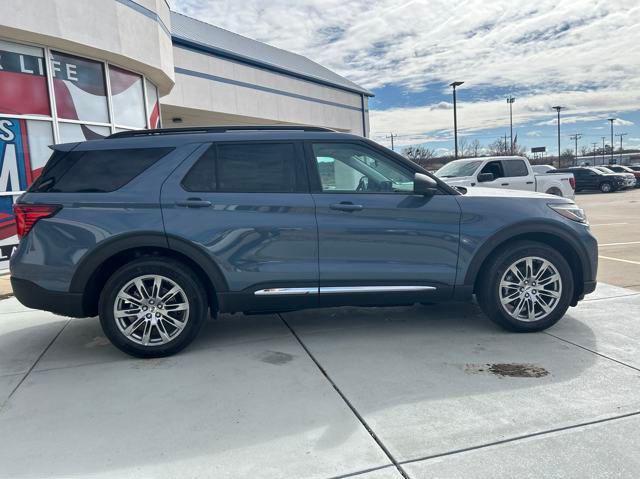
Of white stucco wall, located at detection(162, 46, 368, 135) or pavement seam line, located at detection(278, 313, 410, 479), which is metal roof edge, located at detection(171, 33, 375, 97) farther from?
pavement seam line, located at detection(278, 313, 410, 479)

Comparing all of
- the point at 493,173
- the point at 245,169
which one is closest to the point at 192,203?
the point at 245,169

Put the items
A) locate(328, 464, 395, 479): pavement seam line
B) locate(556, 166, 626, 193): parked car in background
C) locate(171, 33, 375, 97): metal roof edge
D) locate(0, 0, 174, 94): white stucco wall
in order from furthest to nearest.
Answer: locate(556, 166, 626, 193): parked car in background
locate(171, 33, 375, 97): metal roof edge
locate(0, 0, 174, 94): white stucco wall
locate(328, 464, 395, 479): pavement seam line

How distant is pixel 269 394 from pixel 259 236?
4.26ft

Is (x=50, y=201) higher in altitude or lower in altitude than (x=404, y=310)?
higher

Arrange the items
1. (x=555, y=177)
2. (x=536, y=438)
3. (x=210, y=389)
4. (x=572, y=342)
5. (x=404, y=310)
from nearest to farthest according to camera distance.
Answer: (x=536, y=438) → (x=210, y=389) → (x=572, y=342) → (x=404, y=310) → (x=555, y=177)

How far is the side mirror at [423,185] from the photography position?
416cm

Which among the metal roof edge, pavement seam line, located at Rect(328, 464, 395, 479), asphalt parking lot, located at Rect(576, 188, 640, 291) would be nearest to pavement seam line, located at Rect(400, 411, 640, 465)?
pavement seam line, located at Rect(328, 464, 395, 479)

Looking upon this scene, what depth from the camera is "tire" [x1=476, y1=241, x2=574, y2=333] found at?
172 inches

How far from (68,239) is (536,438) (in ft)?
11.9

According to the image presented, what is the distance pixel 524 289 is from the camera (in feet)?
14.5

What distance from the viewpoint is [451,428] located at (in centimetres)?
287

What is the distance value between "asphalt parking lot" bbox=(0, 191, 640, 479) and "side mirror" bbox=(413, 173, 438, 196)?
1.31m

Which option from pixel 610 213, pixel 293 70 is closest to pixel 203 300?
pixel 610 213

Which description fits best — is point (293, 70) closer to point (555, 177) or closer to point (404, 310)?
point (555, 177)
